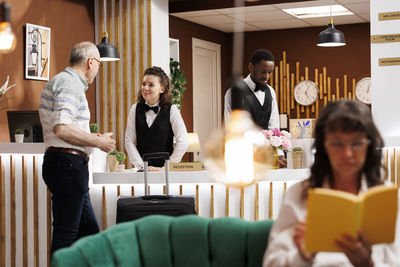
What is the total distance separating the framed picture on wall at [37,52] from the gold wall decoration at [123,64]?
0.91 meters

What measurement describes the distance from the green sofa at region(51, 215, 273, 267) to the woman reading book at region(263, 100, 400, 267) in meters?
0.31

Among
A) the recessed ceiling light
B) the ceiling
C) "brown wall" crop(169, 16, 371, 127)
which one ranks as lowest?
"brown wall" crop(169, 16, 371, 127)

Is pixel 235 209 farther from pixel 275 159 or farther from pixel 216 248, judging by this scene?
pixel 216 248

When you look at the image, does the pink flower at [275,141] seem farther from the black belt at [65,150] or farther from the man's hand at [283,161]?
the black belt at [65,150]

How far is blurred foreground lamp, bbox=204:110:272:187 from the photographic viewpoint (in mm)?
1675


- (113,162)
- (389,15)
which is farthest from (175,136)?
(389,15)

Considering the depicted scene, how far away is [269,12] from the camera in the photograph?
360 inches

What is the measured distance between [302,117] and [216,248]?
858cm

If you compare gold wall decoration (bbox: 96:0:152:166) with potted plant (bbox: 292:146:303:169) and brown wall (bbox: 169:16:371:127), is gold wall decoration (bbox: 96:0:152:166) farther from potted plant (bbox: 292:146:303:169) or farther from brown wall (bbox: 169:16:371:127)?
potted plant (bbox: 292:146:303:169)

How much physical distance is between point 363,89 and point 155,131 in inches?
258

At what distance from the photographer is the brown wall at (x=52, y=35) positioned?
650 cm

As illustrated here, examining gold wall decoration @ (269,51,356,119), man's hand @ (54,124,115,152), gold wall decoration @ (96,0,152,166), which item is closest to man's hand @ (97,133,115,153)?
man's hand @ (54,124,115,152)

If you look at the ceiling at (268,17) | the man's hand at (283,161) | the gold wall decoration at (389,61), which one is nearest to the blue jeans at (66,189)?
the man's hand at (283,161)

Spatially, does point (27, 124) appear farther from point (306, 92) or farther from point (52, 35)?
point (306, 92)
